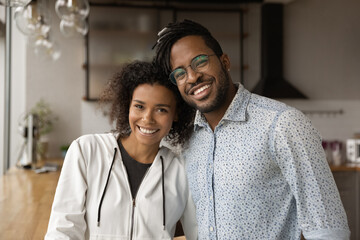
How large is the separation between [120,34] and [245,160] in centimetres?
360

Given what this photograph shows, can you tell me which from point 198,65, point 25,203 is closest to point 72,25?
point 25,203

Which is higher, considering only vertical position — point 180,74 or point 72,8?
point 72,8

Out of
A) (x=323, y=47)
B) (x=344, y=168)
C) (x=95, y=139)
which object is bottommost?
(x=344, y=168)

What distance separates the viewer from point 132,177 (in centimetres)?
158

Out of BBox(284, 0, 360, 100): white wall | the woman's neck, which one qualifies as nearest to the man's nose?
the woman's neck

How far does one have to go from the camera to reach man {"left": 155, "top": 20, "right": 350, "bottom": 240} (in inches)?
47.1

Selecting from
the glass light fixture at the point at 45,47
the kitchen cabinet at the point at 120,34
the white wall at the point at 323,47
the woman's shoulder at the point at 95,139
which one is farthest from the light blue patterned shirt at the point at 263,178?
the white wall at the point at 323,47

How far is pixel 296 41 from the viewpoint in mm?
4836

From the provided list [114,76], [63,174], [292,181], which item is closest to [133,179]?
[63,174]

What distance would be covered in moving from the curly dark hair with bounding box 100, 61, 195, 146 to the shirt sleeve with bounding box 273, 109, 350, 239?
1.68ft

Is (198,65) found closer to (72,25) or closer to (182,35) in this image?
(182,35)

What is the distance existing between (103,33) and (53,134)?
1306mm

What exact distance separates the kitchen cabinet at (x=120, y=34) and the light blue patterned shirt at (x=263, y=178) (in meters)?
3.29

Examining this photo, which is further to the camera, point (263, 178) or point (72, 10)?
point (72, 10)
